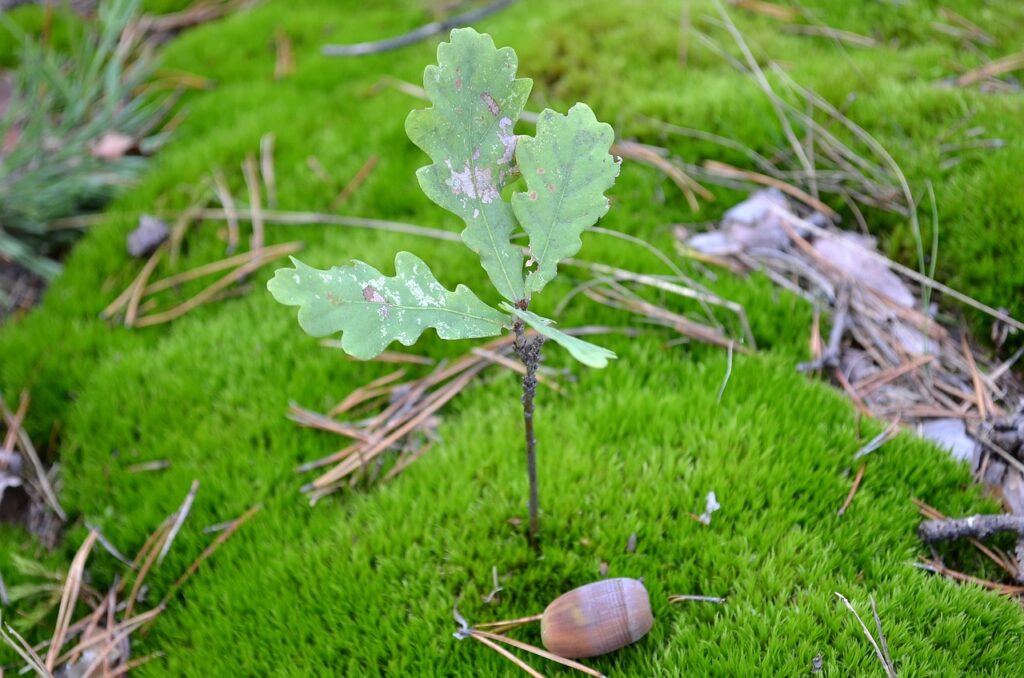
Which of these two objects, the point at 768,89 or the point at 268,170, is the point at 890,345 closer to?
the point at 768,89

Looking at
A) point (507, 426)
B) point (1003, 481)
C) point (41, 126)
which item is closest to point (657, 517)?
point (507, 426)

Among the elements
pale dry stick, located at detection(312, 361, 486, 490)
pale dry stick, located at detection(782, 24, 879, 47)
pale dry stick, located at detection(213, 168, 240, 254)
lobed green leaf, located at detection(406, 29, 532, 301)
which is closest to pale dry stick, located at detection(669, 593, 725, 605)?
lobed green leaf, located at detection(406, 29, 532, 301)

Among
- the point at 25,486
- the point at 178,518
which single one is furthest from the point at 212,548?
the point at 25,486

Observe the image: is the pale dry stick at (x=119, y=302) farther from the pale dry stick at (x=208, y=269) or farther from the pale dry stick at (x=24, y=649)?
the pale dry stick at (x=24, y=649)

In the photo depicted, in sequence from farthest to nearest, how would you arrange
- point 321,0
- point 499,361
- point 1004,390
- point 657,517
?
point 321,0
point 499,361
point 1004,390
point 657,517

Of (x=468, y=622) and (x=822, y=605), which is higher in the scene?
(x=822, y=605)

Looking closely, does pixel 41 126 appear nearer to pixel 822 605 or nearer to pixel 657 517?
pixel 657 517

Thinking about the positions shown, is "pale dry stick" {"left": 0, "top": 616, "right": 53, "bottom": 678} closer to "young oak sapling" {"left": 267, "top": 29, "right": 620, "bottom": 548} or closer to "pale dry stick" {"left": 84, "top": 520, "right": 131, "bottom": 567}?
"pale dry stick" {"left": 84, "top": 520, "right": 131, "bottom": 567}
